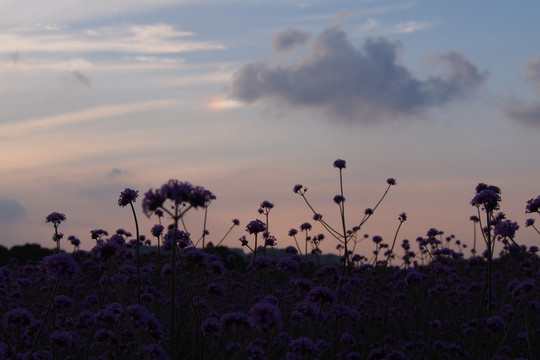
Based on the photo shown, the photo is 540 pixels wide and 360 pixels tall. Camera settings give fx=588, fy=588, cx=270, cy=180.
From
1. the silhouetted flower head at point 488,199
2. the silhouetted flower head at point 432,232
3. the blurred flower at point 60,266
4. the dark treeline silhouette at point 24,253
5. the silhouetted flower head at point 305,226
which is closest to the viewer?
the blurred flower at point 60,266

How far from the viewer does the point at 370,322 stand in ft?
37.2

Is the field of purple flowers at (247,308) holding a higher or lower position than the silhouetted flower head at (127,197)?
lower

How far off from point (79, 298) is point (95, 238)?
6.74 metres

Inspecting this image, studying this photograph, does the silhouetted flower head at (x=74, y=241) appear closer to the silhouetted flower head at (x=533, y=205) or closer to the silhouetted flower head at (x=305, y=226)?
the silhouetted flower head at (x=305, y=226)

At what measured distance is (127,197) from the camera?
6660 millimetres

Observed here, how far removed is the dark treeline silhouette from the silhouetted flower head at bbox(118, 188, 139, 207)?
18.0 meters

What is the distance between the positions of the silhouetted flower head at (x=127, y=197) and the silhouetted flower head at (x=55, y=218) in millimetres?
1961

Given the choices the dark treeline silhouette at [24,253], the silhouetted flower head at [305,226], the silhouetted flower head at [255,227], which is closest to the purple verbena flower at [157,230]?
the silhouetted flower head at [255,227]

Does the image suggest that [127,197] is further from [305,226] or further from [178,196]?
[305,226]

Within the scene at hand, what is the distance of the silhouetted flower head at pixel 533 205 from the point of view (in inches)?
267

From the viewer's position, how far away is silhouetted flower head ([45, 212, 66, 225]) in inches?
321

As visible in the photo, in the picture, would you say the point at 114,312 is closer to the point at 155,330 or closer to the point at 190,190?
the point at 155,330

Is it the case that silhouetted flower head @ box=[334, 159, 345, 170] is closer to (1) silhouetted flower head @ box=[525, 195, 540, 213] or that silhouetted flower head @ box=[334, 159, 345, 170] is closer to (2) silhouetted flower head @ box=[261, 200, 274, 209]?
(2) silhouetted flower head @ box=[261, 200, 274, 209]

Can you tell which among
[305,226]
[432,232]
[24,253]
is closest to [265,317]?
[432,232]
